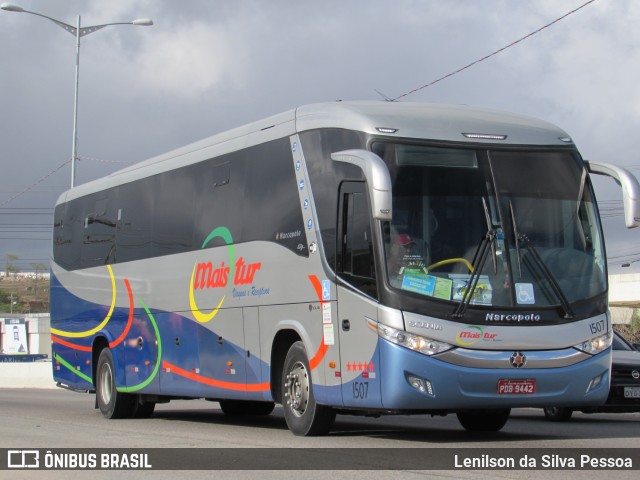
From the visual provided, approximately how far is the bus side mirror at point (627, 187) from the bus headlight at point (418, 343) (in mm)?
2530

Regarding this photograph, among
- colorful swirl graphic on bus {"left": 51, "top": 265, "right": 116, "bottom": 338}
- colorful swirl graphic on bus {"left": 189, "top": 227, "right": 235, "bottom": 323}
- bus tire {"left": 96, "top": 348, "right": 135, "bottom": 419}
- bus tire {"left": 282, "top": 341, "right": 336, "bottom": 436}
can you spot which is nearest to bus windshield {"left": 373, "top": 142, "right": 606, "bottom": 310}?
bus tire {"left": 282, "top": 341, "right": 336, "bottom": 436}

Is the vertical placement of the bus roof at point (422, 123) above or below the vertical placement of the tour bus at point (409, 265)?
above

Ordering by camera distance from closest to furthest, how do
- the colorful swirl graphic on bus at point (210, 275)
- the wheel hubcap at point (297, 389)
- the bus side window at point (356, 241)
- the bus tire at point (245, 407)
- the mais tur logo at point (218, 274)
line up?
the bus side window at point (356, 241)
the wheel hubcap at point (297, 389)
the mais tur logo at point (218, 274)
the colorful swirl graphic on bus at point (210, 275)
the bus tire at point (245, 407)

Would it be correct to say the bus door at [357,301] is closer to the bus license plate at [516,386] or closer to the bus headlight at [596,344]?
the bus license plate at [516,386]

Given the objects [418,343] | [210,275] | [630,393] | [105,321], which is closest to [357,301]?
[418,343]

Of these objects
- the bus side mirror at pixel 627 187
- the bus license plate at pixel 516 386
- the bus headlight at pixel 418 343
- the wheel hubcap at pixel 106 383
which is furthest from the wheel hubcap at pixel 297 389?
the wheel hubcap at pixel 106 383

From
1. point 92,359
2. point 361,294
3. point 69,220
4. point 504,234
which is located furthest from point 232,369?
point 69,220

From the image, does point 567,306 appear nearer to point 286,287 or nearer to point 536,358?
point 536,358

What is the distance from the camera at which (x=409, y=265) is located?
468 inches

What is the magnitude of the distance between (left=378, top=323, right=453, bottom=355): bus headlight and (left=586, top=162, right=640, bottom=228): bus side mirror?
2530 mm

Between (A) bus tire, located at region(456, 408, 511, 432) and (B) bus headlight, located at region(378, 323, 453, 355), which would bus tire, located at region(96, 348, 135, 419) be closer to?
(A) bus tire, located at region(456, 408, 511, 432)

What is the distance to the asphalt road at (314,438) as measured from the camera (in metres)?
9.89

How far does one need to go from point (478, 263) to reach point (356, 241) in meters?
1.33

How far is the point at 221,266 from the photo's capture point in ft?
50.9
